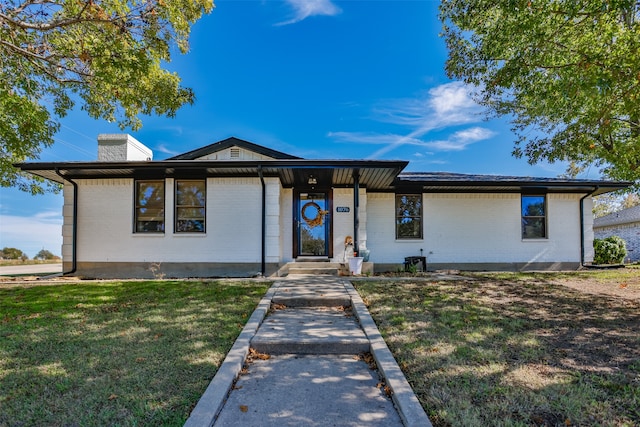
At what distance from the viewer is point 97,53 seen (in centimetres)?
651

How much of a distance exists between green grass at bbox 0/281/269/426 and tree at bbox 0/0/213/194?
4462 millimetres

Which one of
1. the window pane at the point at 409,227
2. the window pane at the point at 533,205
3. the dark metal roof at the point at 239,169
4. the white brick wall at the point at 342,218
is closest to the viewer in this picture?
the dark metal roof at the point at 239,169

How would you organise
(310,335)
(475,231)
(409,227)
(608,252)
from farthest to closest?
(608,252), (409,227), (475,231), (310,335)

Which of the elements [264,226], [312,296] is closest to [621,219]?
[264,226]

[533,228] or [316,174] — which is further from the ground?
[316,174]

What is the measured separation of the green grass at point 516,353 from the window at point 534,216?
5.09m

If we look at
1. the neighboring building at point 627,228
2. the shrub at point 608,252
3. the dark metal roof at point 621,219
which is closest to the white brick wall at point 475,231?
the shrub at point 608,252

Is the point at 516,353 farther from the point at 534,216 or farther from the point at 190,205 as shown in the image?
the point at 534,216

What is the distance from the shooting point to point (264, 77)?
1367 cm

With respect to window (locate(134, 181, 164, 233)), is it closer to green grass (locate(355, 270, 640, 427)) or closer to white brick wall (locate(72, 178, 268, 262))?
white brick wall (locate(72, 178, 268, 262))

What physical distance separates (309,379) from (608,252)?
544 inches

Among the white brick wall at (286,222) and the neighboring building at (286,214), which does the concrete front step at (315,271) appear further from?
the white brick wall at (286,222)

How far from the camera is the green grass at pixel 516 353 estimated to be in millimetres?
2475

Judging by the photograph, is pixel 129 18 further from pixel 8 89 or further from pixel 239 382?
pixel 239 382
